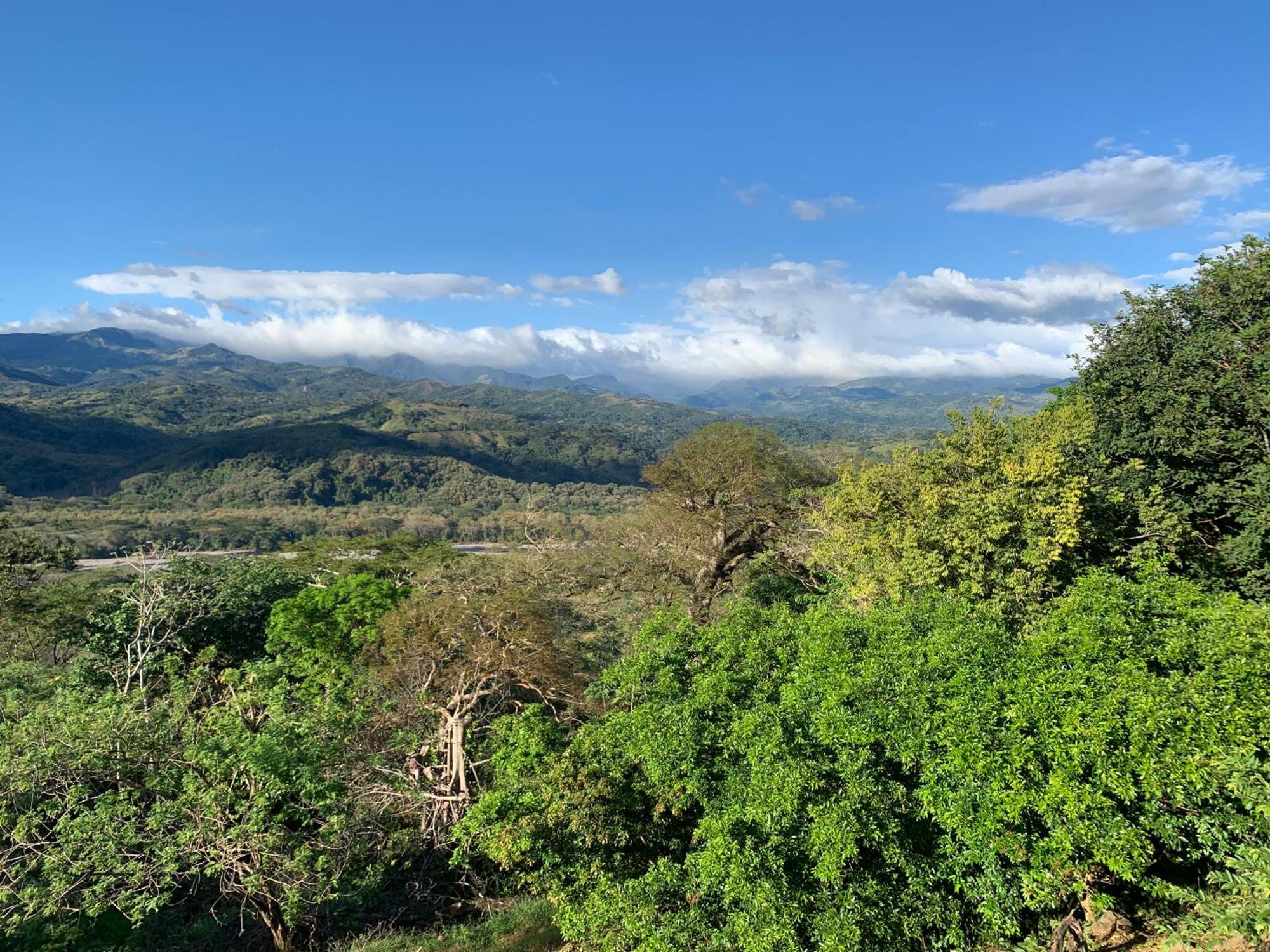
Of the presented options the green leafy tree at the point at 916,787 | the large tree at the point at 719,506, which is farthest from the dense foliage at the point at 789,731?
the large tree at the point at 719,506

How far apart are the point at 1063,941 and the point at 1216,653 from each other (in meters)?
4.81

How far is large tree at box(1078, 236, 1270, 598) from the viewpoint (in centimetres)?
1462

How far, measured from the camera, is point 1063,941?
913 cm

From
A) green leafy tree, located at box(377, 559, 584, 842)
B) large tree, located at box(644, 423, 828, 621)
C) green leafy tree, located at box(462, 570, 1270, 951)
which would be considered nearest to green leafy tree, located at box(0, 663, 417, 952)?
green leafy tree, located at box(377, 559, 584, 842)

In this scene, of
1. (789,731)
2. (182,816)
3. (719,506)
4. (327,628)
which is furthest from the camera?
(719,506)

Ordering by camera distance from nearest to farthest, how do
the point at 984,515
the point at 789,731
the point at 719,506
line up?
the point at 789,731 < the point at 984,515 < the point at 719,506

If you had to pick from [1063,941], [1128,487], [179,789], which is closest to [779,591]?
[1128,487]

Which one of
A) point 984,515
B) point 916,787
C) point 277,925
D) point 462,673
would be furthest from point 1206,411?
point 277,925

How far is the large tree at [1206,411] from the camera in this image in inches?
576

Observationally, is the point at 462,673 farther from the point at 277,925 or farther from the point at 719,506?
the point at 719,506

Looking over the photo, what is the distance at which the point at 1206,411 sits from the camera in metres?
15.9

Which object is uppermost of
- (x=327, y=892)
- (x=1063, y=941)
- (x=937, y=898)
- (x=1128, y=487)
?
(x=1128, y=487)

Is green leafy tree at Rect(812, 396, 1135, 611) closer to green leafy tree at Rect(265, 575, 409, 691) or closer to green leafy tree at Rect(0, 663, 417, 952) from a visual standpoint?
green leafy tree at Rect(0, 663, 417, 952)

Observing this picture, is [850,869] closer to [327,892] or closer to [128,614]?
[327,892]
